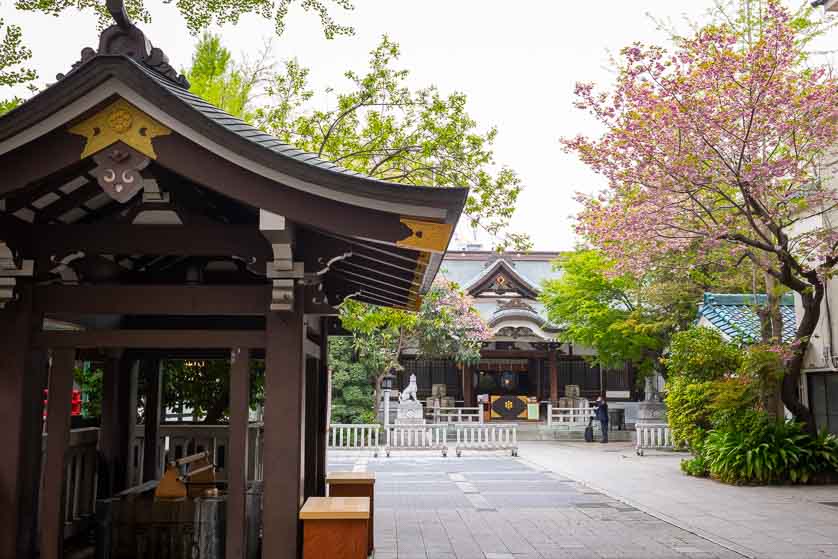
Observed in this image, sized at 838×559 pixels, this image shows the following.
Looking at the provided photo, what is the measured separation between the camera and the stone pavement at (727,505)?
346 inches

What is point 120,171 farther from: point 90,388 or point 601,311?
point 601,311

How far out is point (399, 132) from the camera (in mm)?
13016

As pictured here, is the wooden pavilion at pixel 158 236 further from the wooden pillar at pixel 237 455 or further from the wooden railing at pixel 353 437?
the wooden railing at pixel 353 437

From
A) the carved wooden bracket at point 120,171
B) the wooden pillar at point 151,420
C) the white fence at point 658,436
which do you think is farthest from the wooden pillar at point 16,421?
the white fence at point 658,436

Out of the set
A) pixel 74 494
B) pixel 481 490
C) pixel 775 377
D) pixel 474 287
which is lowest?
pixel 481 490

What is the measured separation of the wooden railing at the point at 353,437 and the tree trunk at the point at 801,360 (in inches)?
441

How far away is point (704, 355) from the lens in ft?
52.6

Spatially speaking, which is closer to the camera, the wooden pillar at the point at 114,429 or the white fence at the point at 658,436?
the wooden pillar at the point at 114,429

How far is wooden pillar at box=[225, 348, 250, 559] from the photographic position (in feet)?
17.4

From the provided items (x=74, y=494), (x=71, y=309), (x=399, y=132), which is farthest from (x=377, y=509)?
(x=71, y=309)

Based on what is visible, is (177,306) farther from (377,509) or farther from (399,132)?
(399,132)

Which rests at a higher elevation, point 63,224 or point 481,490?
point 63,224

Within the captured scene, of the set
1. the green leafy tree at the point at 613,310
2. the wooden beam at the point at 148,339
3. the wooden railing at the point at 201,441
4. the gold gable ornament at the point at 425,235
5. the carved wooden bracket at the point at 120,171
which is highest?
the green leafy tree at the point at 613,310

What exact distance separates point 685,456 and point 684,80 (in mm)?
11395
